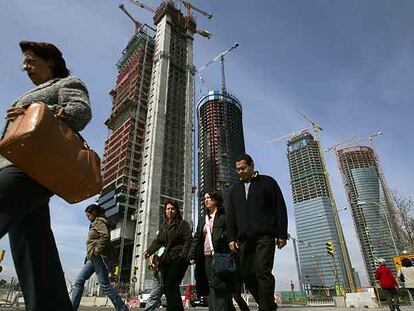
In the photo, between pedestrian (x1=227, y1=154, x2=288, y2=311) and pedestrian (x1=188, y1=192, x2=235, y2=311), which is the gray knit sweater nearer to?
pedestrian (x1=227, y1=154, x2=288, y2=311)

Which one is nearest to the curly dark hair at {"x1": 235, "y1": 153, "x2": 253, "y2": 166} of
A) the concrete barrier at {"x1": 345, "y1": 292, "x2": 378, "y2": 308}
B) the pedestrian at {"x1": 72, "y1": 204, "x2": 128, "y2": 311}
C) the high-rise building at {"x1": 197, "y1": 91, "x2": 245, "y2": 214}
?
the pedestrian at {"x1": 72, "y1": 204, "x2": 128, "y2": 311}

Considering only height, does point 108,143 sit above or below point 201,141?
below

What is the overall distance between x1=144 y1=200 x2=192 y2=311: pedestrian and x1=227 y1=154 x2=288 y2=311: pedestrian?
91 centimetres

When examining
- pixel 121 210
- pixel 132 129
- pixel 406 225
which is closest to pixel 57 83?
pixel 406 225

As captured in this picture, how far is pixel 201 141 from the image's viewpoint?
439 ft

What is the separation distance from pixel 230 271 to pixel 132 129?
254 feet

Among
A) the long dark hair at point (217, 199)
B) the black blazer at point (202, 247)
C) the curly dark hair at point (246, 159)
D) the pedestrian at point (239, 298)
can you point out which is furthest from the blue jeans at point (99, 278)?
the curly dark hair at point (246, 159)

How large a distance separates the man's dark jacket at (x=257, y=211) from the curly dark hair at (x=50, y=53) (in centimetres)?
278

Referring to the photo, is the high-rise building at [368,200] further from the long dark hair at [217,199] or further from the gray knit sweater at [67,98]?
the gray knit sweater at [67,98]

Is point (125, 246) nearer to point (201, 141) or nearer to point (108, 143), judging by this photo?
point (108, 143)

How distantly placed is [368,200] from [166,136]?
1808 inches

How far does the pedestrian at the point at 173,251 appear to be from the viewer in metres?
4.73

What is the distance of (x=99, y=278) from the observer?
5.34 m

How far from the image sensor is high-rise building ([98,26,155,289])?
222 feet
